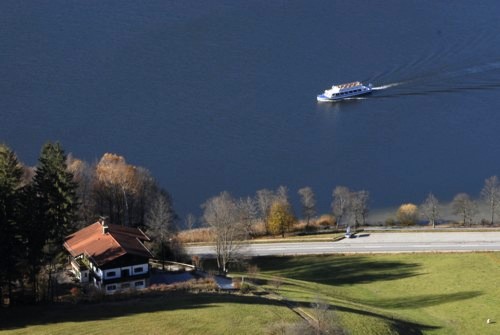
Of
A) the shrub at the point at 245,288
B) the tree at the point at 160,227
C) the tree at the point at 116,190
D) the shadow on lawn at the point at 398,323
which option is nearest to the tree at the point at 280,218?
the tree at the point at 160,227

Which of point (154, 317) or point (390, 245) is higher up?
point (390, 245)

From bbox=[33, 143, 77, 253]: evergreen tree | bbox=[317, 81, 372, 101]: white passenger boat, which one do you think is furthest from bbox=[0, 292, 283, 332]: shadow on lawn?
bbox=[317, 81, 372, 101]: white passenger boat

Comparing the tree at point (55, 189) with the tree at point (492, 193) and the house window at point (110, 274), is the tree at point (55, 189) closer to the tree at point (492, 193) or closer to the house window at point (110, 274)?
the house window at point (110, 274)

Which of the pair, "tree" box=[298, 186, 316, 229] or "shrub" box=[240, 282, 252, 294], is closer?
"shrub" box=[240, 282, 252, 294]

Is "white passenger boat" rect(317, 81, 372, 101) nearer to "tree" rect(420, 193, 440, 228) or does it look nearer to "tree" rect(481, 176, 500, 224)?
"tree" rect(481, 176, 500, 224)

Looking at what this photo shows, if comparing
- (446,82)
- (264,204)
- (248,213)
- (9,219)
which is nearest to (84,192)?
(248,213)

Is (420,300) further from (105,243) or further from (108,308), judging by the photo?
(108,308)
